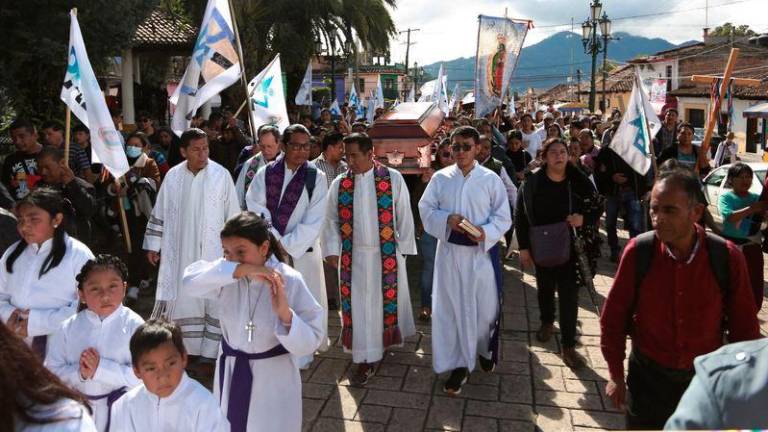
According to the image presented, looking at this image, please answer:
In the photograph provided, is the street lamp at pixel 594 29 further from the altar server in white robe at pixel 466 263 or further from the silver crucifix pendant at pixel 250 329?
the silver crucifix pendant at pixel 250 329

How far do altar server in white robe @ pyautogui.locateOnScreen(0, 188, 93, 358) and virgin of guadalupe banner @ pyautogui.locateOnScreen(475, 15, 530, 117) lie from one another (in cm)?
574

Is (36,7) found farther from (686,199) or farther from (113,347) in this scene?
(686,199)

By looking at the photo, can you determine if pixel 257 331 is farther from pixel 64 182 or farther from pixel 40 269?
pixel 64 182

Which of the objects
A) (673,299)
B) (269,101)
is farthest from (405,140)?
(673,299)

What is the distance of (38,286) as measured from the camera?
353cm

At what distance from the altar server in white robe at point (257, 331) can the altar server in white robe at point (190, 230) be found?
1.84 meters

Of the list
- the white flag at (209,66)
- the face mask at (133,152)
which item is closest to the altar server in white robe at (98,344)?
the white flag at (209,66)

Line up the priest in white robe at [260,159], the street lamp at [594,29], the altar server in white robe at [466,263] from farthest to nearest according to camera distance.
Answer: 1. the street lamp at [594,29]
2. the priest in white robe at [260,159]
3. the altar server in white robe at [466,263]

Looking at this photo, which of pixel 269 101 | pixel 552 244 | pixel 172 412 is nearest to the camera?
pixel 172 412

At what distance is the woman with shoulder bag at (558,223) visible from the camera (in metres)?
5.05

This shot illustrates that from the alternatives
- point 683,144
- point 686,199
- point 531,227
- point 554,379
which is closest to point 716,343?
point 686,199

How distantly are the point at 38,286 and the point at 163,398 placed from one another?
136 cm

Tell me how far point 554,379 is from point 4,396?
4.09 meters

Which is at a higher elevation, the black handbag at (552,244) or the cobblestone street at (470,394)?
the black handbag at (552,244)
